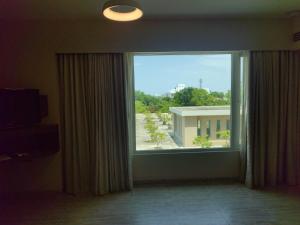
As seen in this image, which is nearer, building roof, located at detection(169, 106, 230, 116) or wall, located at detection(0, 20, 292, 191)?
wall, located at detection(0, 20, 292, 191)

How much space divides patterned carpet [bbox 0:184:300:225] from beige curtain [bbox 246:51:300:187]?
0.33m

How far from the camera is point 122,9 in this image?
2.04m

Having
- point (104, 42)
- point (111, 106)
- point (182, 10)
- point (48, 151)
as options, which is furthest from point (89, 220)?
point (182, 10)

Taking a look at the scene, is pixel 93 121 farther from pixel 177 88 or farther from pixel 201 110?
pixel 201 110

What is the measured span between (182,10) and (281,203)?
2.71 meters

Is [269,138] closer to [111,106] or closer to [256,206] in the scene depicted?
[256,206]

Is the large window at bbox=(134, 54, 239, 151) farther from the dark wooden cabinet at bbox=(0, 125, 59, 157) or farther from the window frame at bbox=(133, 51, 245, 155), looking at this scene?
the dark wooden cabinet at bbox=(0, 125, 59, 157)

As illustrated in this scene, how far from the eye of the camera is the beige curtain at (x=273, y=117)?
3.46 metres

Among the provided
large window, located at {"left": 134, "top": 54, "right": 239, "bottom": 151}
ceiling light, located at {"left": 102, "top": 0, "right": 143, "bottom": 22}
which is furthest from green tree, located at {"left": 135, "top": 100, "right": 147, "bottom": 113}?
ceiling light, located at {"left": 102, "top": 0, "right": 143, "bottom": 22}

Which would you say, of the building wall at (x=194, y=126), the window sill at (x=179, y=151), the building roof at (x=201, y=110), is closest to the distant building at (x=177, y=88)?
the building roof at (x=201, y=110)

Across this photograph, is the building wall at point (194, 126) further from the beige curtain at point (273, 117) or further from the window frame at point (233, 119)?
the beige curtain at point (273, 117)

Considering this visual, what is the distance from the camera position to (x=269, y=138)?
3541mm

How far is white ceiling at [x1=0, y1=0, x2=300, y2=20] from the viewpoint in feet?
8.83

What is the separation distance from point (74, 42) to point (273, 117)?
300cm
